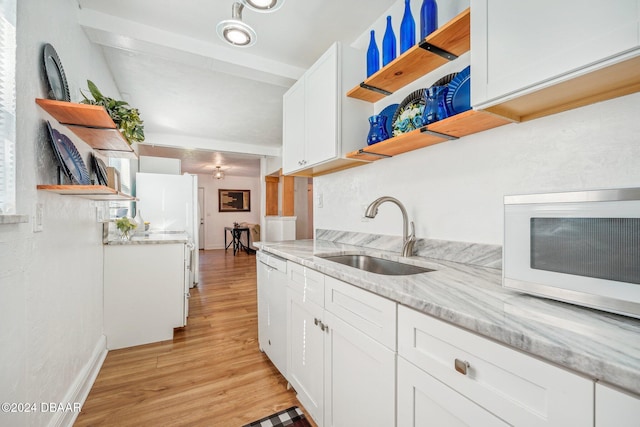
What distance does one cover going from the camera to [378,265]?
1674mm

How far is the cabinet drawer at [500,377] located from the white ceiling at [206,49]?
1785 millimetres

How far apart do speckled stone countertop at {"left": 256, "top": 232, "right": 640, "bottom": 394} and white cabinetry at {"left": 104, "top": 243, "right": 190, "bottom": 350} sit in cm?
204

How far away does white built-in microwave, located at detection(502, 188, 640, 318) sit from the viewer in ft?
1.97

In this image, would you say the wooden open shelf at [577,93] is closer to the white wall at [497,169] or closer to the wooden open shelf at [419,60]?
the white wall at [497,169]

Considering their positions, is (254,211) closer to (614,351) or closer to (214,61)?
(214,61)

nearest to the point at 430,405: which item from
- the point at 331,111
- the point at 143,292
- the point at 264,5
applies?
the point at 331,111

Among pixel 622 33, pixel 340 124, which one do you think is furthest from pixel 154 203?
pixel 622 33

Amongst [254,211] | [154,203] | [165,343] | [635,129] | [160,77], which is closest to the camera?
[635,129]

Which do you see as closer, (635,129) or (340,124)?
(635,129)

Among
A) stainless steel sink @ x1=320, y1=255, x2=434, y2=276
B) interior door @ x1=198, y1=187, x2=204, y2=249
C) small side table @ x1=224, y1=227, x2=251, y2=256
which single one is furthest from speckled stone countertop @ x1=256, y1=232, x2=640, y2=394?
interior door @ x1=198, y1=187, x2=204, y2=249

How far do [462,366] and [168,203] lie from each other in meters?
4.39

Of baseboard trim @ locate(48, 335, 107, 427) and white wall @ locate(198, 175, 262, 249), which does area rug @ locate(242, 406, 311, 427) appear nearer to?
baseboard trim @ locate(48, 335, 107, 427)

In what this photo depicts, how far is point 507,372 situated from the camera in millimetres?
603

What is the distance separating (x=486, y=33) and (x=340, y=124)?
95 cm
